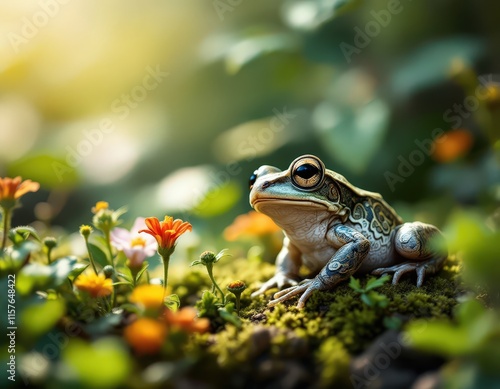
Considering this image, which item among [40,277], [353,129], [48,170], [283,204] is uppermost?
[353,129]

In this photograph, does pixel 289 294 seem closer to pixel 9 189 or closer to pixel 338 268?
pixel 338 268

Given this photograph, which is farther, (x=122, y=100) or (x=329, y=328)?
(x=122, y=100)

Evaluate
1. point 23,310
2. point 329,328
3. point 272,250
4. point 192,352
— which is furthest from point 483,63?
point 23,310

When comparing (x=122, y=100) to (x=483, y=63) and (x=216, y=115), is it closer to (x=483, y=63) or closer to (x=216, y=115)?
(x=216, y=115)

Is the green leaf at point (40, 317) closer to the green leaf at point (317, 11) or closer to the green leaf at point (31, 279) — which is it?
the green leaf at point (31, 279)

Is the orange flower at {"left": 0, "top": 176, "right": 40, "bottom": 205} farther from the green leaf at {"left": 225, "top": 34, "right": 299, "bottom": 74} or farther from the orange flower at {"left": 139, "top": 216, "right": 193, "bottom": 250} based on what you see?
the green leaf at {"left": 225, "top": 34, "right": 299, "bottom": 74}

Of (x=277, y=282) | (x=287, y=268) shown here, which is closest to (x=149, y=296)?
(x=277, y=282)

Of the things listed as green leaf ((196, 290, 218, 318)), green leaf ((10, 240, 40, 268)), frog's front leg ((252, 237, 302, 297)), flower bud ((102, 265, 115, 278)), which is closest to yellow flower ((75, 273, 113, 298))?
flower bud ((102, 265, 115, 278))

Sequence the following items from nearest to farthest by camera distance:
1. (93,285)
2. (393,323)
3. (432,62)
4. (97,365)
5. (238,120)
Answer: (97,365)
(393,323)
(93,285)
(432,62)
(238,120)
